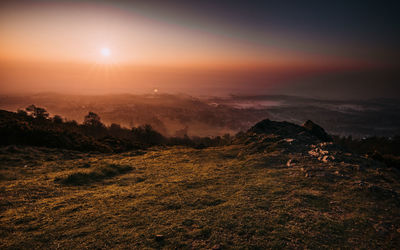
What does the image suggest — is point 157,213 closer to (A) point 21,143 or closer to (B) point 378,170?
(B) point 378,170

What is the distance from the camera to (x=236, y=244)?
8188 millimetres

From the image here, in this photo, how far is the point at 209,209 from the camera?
11.0 m

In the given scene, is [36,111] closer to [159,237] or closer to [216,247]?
[159,237]

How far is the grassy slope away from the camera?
858 centimetres

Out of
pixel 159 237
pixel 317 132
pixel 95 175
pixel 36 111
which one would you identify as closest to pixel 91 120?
pixel 36 111

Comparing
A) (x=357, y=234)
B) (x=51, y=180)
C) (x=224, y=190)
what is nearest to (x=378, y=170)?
(x=357, y=234)

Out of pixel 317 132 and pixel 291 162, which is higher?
pixel 317 132

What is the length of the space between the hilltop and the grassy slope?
0.17 feet

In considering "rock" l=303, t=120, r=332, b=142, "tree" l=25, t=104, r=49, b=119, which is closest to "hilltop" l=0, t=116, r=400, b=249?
"rock" l=303, t=120, r=332, b=142

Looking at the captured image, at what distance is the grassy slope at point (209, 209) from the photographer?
858 centimetres

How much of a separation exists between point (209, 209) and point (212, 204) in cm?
78

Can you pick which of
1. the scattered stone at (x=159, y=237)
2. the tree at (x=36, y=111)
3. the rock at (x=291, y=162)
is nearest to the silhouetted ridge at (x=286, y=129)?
the rock at (x=291, y=162)

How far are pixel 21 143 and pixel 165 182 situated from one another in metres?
26.3

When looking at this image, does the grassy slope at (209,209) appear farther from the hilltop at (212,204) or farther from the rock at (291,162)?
the rock at (291,162)
